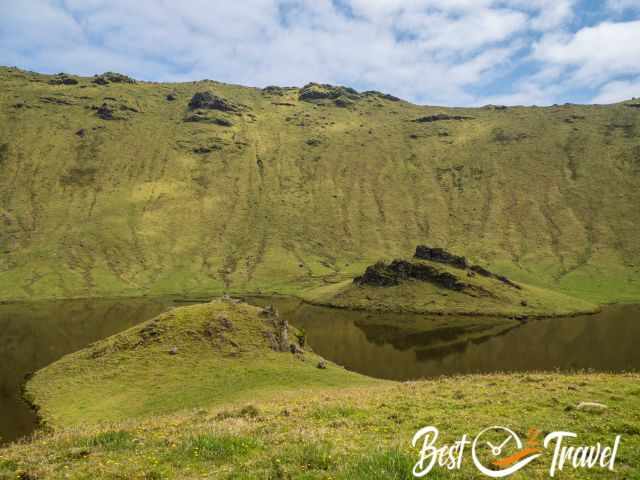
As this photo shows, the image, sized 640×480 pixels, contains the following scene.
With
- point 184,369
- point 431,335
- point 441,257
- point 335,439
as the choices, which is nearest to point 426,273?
Answer: point 441,257

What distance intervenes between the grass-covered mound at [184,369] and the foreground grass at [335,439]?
78.0 feet

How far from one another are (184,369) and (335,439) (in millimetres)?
47203

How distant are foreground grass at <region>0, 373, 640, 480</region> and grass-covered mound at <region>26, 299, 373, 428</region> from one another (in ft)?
78.0

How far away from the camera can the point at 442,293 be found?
5728 inches

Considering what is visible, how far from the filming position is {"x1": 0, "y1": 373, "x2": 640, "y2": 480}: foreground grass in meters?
13.5

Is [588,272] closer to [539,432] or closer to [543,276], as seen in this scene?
[543,276]

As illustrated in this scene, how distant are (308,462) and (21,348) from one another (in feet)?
331

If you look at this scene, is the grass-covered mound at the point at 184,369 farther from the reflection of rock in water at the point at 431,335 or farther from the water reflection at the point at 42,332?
the reflection of rock in water at the point at 431,335

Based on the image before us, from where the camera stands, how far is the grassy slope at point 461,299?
136 meters

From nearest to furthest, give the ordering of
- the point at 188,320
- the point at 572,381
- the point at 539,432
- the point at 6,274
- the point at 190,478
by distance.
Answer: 1. the point at 190,478
2. the point at 539,432
3. the point at 572,381
4. the point at 188,320
5. the point at 6,274

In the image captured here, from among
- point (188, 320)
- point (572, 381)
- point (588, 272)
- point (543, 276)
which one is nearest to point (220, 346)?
point (188, 320)

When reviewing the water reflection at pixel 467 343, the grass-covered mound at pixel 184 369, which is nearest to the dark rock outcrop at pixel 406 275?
the water reflection at pixel 467 343

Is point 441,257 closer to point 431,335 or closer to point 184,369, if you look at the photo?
point 431,335

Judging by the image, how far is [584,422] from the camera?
61.2ft
